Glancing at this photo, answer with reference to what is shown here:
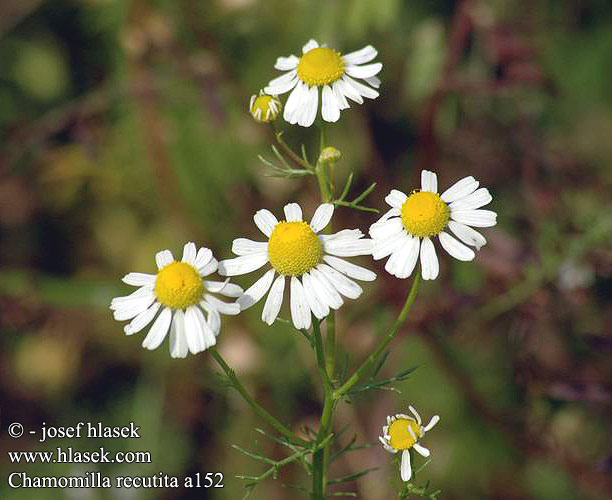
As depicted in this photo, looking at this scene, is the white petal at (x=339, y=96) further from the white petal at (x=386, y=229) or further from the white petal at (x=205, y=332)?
the white petal at (x=205, y=332)

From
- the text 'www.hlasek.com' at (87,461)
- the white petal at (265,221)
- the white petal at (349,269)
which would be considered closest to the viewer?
A: the white petal at (349,269)

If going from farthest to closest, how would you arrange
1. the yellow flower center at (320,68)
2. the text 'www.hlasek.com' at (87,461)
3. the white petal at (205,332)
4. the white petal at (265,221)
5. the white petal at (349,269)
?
the text 'www.hlasek.com' at (87,461) < the yellow flower center at (320,68) < the white petal at (265,221) < the white petal at (349,269) < the white petal at (205,332)

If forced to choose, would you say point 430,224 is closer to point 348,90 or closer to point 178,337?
point 348,90

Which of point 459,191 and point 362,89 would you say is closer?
point 459,191

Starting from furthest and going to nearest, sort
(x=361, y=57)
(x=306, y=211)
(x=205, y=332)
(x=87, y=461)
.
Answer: (x=306, y=211) < (x=87, y=461) < (x=361, y=57) < (x=205, y=332)

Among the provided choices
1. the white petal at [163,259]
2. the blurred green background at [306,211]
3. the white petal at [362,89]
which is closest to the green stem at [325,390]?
the white petal at [362,89]

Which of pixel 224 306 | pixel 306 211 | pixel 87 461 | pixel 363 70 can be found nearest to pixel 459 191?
pixel 363 70

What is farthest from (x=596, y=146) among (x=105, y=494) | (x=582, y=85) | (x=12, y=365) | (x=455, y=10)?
(x=12, y=365)
